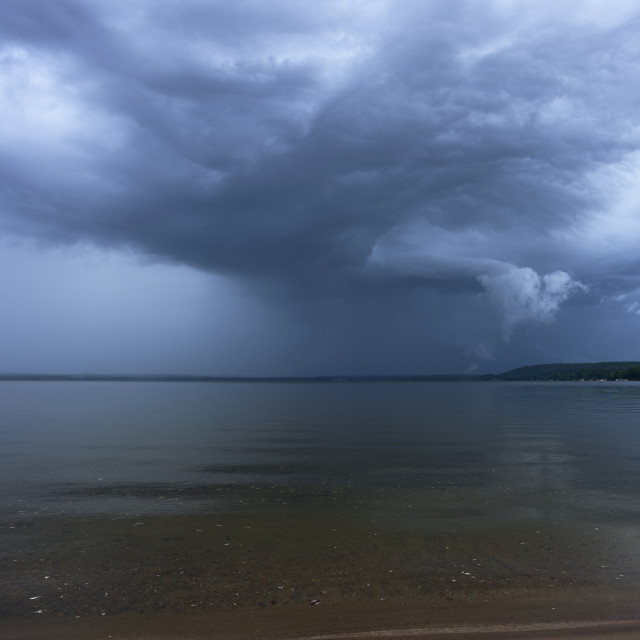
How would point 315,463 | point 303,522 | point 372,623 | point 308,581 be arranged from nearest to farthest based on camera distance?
point 372,623 < point 308,581 < point 303,522 < point 315,463

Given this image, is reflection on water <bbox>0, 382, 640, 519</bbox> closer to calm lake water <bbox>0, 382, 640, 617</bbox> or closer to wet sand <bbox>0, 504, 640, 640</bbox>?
calm lake water <bbox>0, 382, 640, 617</bbox>

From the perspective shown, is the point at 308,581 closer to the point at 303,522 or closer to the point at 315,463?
the point at 303,522

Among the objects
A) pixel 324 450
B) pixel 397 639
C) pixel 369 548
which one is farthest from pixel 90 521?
pixel 324 450

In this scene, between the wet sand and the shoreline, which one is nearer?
the shoreline

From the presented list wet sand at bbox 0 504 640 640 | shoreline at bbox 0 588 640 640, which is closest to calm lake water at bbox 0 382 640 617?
wet sand at bbox 0 504 640 640

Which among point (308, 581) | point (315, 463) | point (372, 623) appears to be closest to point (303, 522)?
point (308, 581)

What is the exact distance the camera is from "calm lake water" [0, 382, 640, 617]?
12141 millimetres

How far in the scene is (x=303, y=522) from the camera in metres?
17.4

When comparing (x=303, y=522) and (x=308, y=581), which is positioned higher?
(x=308, y=581)

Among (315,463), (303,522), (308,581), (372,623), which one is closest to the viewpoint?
(372,623)

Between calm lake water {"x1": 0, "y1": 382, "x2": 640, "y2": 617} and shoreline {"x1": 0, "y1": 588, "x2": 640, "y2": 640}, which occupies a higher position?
shoreline {"x1": 0, "y1": 588, "x2": 640, "y2": 640}

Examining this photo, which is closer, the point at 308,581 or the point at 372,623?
the point at 372,623

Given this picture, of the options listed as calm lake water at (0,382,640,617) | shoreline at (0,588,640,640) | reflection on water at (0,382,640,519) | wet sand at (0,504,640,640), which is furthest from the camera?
reflection on water at (0,382,640,519)

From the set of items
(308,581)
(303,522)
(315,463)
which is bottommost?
(315,463)
